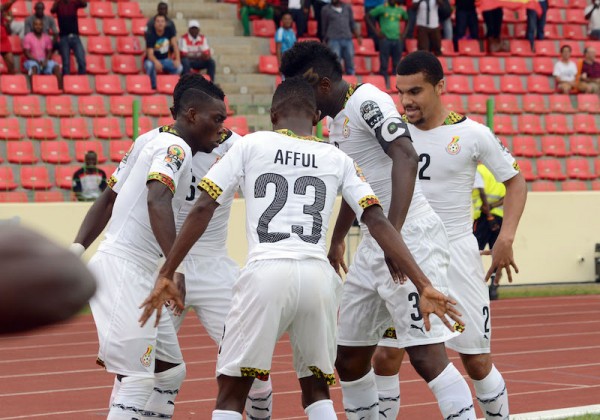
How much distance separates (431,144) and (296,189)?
1377mm

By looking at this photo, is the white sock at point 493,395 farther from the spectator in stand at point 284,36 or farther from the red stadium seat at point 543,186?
the spectator in stand at point 284,36

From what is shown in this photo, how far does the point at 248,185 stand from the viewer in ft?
15.6

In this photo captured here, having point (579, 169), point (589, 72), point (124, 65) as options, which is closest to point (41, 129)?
point (124, 65)

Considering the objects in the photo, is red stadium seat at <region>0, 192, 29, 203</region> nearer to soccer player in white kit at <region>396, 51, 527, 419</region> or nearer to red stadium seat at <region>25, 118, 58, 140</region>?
red stadium seat at <region>25, 118, 58, 140</region>

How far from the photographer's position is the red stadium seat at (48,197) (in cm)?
1441

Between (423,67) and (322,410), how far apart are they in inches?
77.4

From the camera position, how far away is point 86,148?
672 inches

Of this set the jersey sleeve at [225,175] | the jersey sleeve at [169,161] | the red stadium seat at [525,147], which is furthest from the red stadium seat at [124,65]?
the jersey sleeve at [225,175]

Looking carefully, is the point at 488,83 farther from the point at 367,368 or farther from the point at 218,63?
the point at 367,368

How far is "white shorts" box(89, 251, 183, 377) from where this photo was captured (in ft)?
16.6

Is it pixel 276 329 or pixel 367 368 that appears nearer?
pixel 276 329

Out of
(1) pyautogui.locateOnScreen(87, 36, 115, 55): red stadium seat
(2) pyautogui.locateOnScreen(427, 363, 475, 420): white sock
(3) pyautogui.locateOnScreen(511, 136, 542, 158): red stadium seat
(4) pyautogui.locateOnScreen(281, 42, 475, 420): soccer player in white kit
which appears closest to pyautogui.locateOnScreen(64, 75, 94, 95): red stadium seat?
(1) pyautogui.locateOnScreen(87, 36, 115, 55): red stadium seat

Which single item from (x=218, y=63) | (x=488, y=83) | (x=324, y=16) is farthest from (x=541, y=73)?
(x=218, y=63)

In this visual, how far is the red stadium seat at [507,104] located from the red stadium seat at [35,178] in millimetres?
9413
